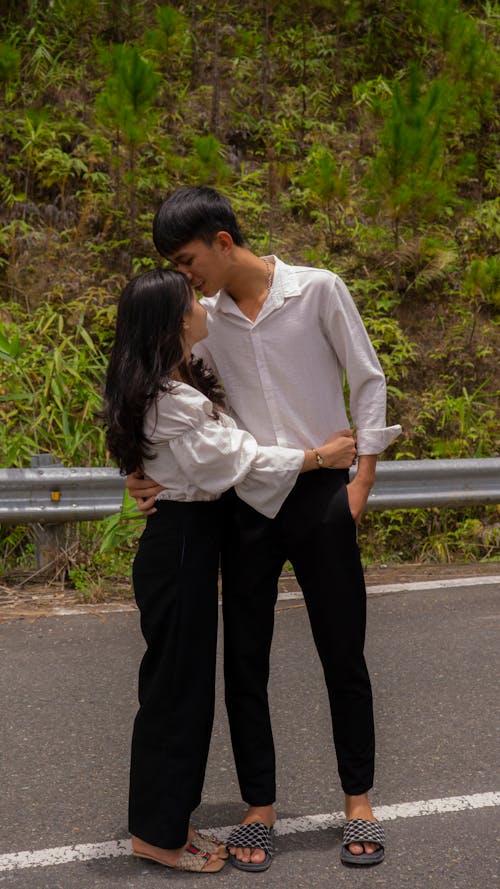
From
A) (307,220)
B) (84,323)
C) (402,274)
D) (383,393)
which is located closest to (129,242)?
(84,323)

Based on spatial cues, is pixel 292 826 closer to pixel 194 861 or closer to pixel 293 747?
pixel 194 861

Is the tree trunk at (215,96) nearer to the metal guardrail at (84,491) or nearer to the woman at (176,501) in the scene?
the metal guardrail at (84,491)

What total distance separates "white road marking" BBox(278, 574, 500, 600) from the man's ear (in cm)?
277

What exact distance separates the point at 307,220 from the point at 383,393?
686cm

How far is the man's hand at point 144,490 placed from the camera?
283cm

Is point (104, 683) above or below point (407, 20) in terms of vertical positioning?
below

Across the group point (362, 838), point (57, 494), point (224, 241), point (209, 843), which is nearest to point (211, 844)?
point (209, 843)

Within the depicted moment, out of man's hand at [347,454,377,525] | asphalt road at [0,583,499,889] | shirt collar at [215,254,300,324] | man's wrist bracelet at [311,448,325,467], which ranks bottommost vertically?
asphalt road at [0,583,499,889]

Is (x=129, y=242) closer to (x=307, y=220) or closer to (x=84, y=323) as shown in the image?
(x=84, y=323)

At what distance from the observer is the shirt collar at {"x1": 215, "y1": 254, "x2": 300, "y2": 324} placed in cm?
288

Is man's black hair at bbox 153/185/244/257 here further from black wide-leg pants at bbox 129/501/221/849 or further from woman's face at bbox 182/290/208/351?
black wide-leg pants at bbox 129/501/221/849

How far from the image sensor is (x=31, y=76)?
399 inches

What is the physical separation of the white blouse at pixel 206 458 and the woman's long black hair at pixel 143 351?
0.04 m

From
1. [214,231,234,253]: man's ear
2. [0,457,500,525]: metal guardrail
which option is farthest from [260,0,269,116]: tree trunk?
[214,231,234,253]: man's ear
